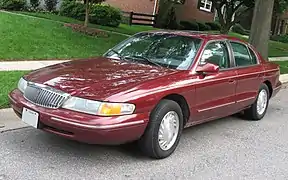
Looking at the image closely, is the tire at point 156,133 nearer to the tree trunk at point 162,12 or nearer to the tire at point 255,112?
the tire at point 255,112

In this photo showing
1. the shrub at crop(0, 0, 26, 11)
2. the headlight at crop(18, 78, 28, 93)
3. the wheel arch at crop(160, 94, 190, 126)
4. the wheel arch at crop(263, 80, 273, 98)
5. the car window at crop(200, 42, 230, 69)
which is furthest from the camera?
the shrub at crop(0, 0, 26, 11)

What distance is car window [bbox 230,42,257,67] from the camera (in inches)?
261

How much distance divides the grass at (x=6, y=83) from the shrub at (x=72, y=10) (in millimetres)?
12097

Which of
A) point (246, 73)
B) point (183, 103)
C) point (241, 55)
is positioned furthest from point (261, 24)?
point (183, 103)

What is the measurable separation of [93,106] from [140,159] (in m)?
1.00

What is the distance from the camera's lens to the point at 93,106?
4.38m

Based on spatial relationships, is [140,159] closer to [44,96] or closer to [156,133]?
[156,133]

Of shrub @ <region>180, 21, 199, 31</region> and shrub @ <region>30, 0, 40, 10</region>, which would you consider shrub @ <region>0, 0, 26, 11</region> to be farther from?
shrub @ <region>180, 21, 199, 31</region>

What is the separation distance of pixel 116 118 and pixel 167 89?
0.87m

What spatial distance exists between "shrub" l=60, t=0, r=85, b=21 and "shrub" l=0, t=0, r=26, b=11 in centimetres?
222

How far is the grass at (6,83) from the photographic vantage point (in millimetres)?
6441

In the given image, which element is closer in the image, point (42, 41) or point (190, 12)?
point (42, 41)

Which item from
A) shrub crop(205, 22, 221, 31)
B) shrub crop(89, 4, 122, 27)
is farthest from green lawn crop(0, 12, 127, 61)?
→ shrub crop(205, 22, 221, 31)

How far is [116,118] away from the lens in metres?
4.42
